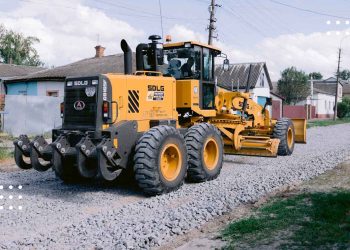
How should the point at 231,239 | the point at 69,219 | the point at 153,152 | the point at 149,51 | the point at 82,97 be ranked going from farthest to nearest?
the point at 149,51
the point at 82,97
the point at 153,152
the point at 69,219
the point at 231,239

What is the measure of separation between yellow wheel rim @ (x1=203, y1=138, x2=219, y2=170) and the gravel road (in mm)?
418

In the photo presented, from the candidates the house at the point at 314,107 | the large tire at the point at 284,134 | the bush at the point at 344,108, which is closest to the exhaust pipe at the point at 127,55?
the large tire at the point at 284,134

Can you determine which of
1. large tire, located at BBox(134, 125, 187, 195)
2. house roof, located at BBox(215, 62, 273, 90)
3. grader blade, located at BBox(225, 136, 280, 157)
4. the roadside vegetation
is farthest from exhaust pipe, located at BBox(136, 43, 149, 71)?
house roof, located at BBox(215, 62, 273, 90)

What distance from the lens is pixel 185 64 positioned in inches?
407

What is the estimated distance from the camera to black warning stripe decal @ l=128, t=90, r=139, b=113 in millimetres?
8484

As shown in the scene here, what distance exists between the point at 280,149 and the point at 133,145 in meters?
6.62

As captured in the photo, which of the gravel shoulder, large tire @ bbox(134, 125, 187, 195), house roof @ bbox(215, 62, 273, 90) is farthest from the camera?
house roof @ bbox(215, 62, 273, 90)

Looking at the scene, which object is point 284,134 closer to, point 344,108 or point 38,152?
point 38,152

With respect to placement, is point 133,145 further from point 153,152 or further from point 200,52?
point 200,52

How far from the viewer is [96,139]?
8078 millimetres

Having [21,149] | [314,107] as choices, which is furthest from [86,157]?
[314,107]

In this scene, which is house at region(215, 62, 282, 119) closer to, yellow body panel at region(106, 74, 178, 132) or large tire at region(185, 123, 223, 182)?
large tire at region(185, 123, 223, 182)

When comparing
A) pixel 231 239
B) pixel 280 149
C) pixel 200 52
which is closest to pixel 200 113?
pixel 200 52

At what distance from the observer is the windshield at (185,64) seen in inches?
404
